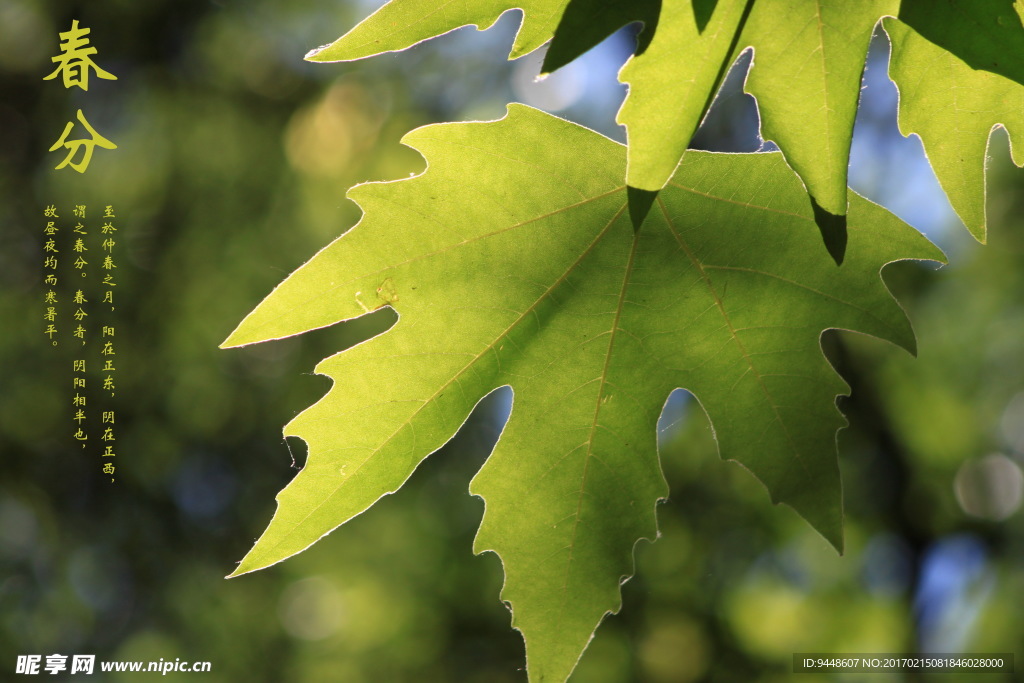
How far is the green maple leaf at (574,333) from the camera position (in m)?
1.22

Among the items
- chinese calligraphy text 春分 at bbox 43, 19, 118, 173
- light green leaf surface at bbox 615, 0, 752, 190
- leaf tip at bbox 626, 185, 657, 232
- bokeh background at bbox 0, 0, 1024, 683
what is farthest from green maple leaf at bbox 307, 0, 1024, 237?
chinese calligraphy text 春分 at bbox 43, 19, 118, 173

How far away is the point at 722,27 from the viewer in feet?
3.43

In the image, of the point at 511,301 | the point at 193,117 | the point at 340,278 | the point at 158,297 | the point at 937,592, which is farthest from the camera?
the point at 193,117

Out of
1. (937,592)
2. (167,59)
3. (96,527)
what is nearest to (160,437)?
(96,527)

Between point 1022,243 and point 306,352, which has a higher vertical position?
point 1022,243

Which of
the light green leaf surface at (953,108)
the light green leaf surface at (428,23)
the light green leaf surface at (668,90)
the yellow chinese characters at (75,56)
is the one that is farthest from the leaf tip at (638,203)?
the yellow chinese characters at (75,56)

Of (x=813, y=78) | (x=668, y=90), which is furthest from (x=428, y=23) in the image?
(x=813, y=78)

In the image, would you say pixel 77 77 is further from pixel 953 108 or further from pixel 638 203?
pixel 953 108

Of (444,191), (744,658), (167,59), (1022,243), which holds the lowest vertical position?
(744,658)

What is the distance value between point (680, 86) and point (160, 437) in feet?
31.1

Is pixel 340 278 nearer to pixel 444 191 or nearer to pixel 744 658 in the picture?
pixel 444 191

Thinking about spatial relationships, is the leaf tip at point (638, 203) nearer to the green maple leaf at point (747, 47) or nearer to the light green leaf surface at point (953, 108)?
→ the green maple leaf at point (747, 47)

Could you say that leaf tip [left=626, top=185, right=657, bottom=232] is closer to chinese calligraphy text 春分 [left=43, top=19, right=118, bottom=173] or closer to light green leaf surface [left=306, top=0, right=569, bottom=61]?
light green leaf surface [left=306, top=0, right=569, bottom=61]

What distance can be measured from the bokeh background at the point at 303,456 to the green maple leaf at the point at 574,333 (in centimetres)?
668
